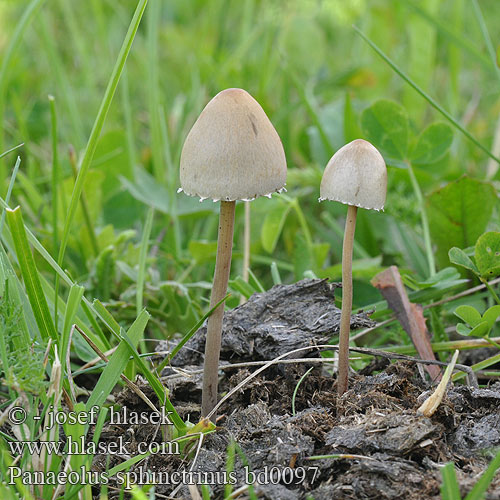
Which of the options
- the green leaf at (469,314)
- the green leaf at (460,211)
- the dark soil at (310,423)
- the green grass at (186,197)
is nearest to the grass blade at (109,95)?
the green grass at (186,197)

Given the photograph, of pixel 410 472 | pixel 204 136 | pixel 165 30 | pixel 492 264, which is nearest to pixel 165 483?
pixel 410 472

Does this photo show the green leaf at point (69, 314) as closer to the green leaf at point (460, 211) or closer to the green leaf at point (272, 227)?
the green leaf at point (272, 227)

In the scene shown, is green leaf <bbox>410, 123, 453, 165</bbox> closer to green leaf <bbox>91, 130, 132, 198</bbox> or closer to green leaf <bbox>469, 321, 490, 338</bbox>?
green leaf <bbox>469, 321, 490, 338</bbox>

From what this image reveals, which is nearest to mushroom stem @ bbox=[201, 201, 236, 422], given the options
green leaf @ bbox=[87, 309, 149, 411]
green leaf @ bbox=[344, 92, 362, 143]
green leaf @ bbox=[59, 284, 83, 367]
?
green leaf @ bbox=[87, 309, 149, 411]

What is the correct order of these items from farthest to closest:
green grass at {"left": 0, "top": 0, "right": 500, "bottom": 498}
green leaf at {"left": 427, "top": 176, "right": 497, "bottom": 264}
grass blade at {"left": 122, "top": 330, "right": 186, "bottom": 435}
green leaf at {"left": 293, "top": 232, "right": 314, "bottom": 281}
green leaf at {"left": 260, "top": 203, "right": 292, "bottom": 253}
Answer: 1. green leaf at {"left": 260, "top": 203, "right": 292, "bottom": 253}
2. green leaf at {"left": 293, "top": 232, "right": 314, "bottom": 281}
3. green leaf at {"left": 427, "top": 176, "right": 497, "bottom": 264}
4. green grass at {"left": 0, "top": 0, "right": 500, "bottom": 498}
5. grass blade at {"left": 122, "top": 330, "right": 186, "bottom": 435}

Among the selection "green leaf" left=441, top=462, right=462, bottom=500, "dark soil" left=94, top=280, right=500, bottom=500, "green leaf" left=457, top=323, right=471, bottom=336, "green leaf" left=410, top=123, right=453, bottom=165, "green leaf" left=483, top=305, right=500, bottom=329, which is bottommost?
"dark soil" left=94, top=280, right=500, bottom=500

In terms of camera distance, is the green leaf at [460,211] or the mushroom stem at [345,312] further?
the green leaf at [460,211]

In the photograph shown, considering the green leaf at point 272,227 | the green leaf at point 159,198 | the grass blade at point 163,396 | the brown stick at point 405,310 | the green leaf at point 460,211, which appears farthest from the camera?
the green leaf at point 159,198

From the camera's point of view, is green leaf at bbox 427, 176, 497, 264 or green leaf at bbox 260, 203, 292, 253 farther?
green leaf at bbox 260, 203, 292, 253
